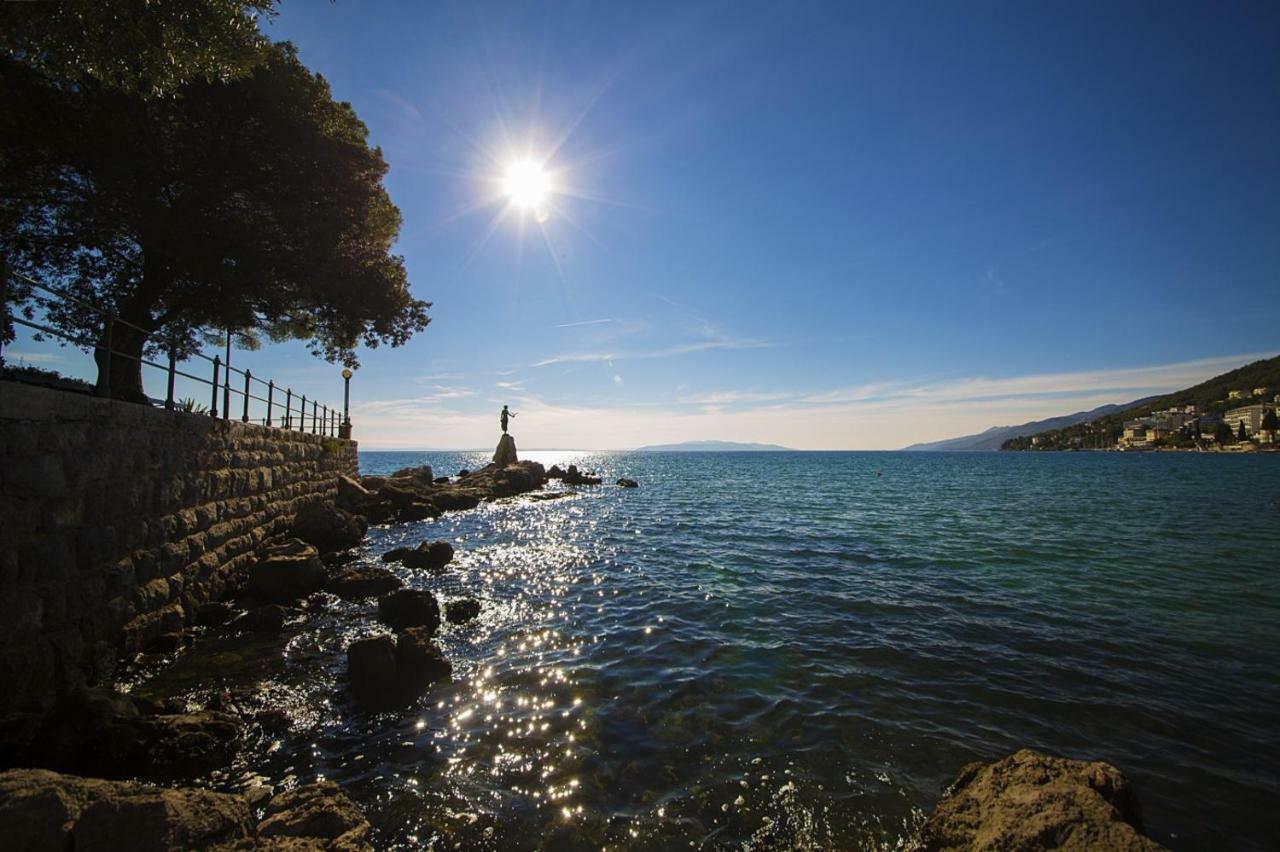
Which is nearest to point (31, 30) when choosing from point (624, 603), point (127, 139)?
point (127, 139)

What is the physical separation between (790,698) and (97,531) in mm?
10568

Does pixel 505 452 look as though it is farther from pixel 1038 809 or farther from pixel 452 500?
pixel 1038 809

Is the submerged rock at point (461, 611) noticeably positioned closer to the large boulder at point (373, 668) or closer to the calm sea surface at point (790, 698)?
the calm sea surface at point (790, 698)

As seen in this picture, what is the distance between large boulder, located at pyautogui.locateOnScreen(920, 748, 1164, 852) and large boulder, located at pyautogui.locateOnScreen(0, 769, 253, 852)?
17.7ft

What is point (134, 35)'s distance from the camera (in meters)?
7.18

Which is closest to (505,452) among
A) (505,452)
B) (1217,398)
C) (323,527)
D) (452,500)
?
(505,452)

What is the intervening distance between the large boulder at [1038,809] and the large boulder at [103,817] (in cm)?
540

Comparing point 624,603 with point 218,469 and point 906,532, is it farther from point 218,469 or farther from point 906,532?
point 906,532

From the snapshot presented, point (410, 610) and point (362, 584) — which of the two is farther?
point (362, 584)

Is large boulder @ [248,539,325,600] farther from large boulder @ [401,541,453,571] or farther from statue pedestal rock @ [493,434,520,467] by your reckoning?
statue pedestal rock @ [493,434,520,467]

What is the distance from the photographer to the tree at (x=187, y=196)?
11.8 m

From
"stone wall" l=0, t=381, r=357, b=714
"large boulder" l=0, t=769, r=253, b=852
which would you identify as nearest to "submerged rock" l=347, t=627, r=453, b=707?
"stone wall" l=0, t=381, r=357, b=714

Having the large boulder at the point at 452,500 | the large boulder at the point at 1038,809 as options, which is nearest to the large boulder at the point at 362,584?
the large boulder at the point at 1038,809

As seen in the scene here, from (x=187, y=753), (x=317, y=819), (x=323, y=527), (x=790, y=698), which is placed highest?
(x=323, y=527)
